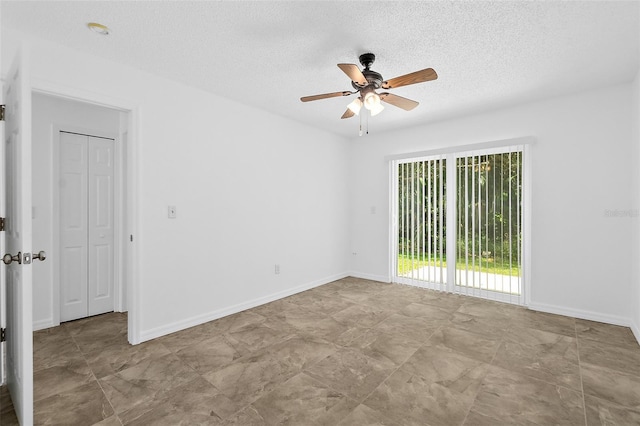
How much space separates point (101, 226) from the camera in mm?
3680

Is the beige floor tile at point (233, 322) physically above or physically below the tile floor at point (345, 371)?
above

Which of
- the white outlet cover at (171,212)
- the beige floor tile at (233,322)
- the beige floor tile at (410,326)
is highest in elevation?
the white outlet cover at (171,212)

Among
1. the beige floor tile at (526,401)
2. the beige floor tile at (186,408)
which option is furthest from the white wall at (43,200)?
the beige floor tile at (526,401)

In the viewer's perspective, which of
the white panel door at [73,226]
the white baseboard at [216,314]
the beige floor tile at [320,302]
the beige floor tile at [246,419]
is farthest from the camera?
the beige floor tile at [320,302]

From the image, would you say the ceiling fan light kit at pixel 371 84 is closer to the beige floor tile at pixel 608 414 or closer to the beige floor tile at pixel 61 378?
the beige floor tile at pixel 608 414

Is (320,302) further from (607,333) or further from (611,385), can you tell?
(607,333)

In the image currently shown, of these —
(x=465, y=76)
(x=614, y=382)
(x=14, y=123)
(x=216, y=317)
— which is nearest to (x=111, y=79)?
(x=14, y=123)

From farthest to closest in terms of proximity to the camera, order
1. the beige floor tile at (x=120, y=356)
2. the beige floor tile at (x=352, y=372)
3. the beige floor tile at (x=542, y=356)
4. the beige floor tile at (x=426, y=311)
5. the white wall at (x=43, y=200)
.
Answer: the beige floor tile at (x=426, y=311) → the white wall at (x=43, y=200) → the beige floor tile at (x=120, y=356) → the beige floor tile at (x=542, y=356) → the beige floor tile at (x=352, y=372)

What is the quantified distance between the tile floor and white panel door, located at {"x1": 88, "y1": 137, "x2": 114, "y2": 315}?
0.89 feet

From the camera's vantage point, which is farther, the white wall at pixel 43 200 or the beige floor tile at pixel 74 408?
the white wall at pixel 43 200

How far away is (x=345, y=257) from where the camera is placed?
5.55 m

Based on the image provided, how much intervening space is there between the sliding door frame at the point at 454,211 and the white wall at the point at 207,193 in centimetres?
128

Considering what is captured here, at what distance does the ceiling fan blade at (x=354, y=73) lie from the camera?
2152 mm

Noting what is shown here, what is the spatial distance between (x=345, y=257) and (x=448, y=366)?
319 centimetres
